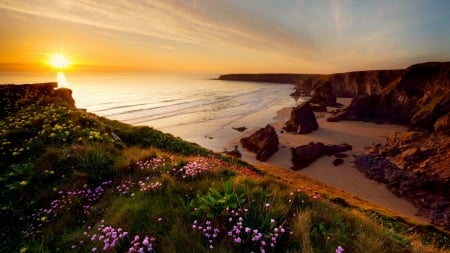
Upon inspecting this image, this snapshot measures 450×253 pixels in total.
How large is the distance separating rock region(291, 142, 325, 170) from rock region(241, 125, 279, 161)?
224cm

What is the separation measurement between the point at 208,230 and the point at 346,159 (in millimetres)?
22928

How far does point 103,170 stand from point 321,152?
21540 mm

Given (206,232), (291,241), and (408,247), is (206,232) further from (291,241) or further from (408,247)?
(408,247)

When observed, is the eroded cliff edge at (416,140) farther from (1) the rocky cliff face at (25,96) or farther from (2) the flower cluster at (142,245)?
(1) the rocky cliff face at (25,96)

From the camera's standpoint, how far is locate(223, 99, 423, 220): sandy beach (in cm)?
1649

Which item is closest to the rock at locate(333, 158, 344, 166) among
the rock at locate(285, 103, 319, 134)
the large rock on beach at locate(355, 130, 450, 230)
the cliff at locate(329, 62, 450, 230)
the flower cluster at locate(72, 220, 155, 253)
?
the large rock on beach at locate(355, 130, 450, 230)

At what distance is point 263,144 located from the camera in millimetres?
24594

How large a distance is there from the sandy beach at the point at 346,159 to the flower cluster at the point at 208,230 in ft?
51.5

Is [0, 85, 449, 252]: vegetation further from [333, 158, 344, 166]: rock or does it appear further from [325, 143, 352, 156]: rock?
[325, 143, 352, 156]: rock

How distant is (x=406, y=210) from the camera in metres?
14.8

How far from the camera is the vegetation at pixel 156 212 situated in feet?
10.2

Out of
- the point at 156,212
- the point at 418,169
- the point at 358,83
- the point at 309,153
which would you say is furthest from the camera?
the point at 358,83

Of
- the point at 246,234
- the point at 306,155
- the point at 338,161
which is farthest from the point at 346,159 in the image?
the point at 246,234

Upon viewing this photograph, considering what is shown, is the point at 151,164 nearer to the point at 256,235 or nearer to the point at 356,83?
the point at 256,235
